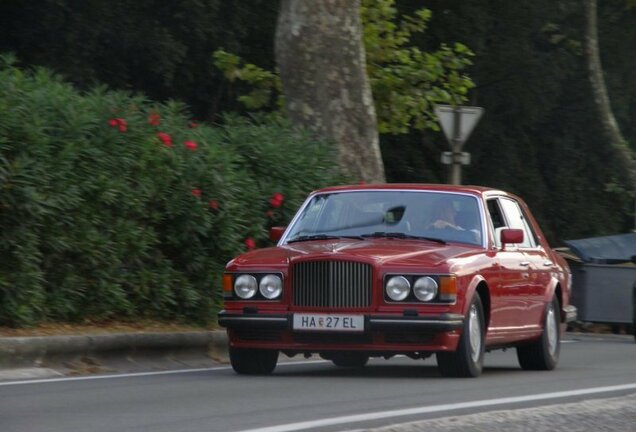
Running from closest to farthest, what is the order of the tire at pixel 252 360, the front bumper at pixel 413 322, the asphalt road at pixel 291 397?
the asphalt road at pixel 291 397
the front bumper at pixel 413 322
the tire at pixel 252 360

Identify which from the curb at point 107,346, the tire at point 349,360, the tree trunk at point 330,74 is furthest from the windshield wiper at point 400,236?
the tree trunk at point 330,74

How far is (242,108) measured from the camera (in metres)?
32.6

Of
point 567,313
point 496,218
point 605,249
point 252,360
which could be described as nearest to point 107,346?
point 252,360

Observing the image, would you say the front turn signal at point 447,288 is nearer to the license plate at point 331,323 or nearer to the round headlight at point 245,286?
the license plate at point 331,323

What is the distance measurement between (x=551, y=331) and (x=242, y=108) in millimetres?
19052

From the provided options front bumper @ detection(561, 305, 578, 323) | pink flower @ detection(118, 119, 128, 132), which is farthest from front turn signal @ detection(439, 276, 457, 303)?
pink flower @ detection(118, 119, 128, 132)

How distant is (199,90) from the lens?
32781 mm

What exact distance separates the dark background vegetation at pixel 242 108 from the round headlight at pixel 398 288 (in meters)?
3.27

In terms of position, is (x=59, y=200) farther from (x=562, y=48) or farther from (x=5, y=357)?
(x=562, y=48)

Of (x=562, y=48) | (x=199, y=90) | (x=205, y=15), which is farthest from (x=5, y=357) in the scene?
(x=562, y=48)

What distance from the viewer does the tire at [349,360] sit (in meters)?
13.3

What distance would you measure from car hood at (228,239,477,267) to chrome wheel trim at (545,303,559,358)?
1822 mm

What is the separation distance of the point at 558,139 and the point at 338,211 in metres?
26.6

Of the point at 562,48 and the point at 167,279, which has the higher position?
the point at 562,48
